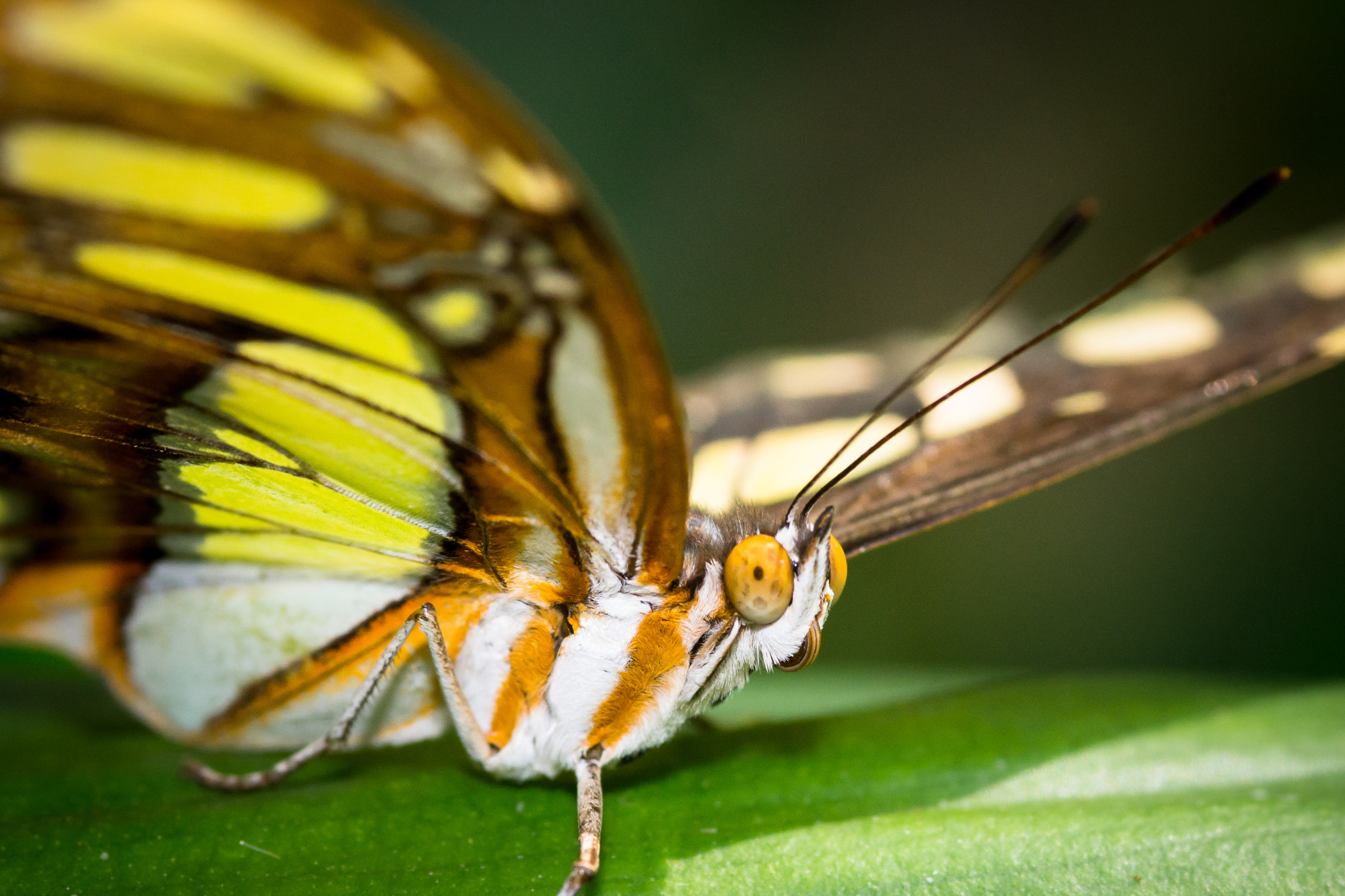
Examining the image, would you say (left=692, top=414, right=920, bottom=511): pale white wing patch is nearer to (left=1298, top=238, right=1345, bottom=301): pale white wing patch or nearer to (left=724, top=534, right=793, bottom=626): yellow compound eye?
(left=724, top=534, right=793, bottom=626): yellow compound eye

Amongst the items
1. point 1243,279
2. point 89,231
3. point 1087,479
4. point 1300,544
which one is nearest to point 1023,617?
point 1087,479

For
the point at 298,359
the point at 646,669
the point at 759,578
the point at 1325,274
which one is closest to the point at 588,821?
the point at 646,669

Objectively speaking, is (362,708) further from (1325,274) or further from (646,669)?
(1325,274)

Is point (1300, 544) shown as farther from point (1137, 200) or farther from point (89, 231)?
point (89, 231)

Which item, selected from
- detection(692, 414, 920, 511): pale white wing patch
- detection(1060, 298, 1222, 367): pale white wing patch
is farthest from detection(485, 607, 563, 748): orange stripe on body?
detection(1060, 298, 1222, 367): pale white wing patch

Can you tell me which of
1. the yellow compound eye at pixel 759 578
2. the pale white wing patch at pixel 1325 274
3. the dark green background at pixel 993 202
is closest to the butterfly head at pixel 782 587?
the yellow compound eye at pixel 759 578

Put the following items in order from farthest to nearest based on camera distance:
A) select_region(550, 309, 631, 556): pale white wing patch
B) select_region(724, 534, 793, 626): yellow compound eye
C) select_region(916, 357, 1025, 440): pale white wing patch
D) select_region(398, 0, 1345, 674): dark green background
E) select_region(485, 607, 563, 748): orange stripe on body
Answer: select_region(398, 0, 1345, 674): dark green background, select_region(916, 357, 1025, 440): pale white wing patch, select_region(485, 607, 563, 748): orange stripe on body, select_region(724, 534, 793, 626): yellow compound eye, select_region(550, 309, 631, 556): pale white wing patch
